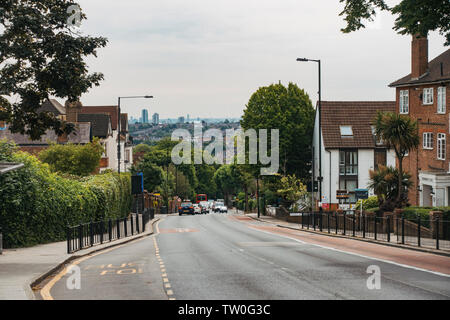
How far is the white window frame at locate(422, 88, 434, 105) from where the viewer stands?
46719 mm

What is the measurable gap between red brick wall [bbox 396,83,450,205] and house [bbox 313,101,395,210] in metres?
18.9

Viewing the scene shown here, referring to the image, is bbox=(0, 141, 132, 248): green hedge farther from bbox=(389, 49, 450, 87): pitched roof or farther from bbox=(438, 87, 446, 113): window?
bbox=(389, 49, 450, 87): pitched roof

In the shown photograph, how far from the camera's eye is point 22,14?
23656mm

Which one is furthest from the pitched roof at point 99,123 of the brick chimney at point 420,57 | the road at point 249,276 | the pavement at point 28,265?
the road at point 249,276

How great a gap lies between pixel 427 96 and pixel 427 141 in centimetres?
A: 353

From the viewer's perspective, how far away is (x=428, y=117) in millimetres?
47125

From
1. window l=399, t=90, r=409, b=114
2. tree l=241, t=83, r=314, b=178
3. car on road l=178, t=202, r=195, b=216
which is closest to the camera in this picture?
window l=399, t=90, r=409, b=114

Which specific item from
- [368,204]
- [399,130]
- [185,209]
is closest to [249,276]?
[399,130]

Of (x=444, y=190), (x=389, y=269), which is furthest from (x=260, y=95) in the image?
(x=389, y=269)

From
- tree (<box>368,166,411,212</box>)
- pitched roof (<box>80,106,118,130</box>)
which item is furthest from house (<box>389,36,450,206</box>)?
pitched roof (<box>80,106,118,130</box>)

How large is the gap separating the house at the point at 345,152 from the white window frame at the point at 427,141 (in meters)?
22.3

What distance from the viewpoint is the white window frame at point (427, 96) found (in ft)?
153
